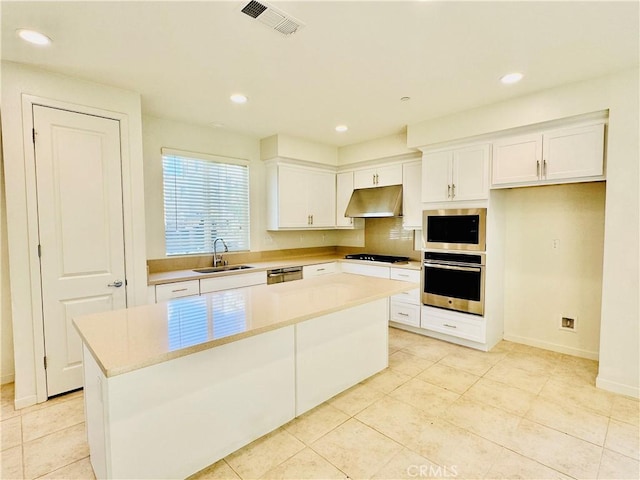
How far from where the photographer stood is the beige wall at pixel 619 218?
2.48m

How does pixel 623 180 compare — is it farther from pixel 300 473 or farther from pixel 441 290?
pixel 300 473

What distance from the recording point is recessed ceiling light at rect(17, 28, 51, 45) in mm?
1936

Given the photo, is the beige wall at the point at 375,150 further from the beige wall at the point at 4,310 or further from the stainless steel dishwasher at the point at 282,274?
the beige wall at the point at 4,310

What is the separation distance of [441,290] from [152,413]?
3138 millimetres

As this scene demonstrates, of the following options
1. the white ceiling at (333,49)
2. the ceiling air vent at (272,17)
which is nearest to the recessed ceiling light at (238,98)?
the white ceiling at (333,49)

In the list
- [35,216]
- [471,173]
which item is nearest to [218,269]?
[35,216]

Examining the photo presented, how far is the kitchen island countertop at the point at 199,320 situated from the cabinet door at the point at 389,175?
2.05m

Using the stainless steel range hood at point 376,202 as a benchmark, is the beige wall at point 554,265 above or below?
below

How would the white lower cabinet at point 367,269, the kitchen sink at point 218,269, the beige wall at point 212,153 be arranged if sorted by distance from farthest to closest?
the white lower cabinet at point 367,269 → the kitchen sink at point 218,269 → the beige wall at point 212,153

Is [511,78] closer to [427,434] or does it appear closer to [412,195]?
[412,195]

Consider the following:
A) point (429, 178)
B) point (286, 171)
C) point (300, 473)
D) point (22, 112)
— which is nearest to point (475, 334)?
point (429, 178)

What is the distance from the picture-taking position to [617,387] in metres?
2.61

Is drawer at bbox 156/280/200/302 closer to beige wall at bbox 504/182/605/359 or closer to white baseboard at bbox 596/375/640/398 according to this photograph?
beige wall at bbox 504/182/605/359

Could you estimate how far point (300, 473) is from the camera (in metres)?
1.79
